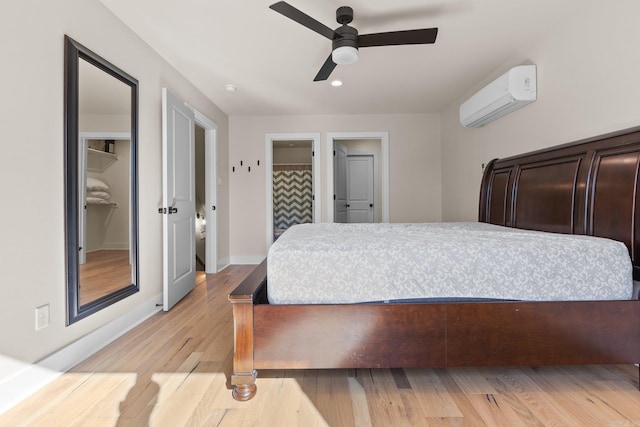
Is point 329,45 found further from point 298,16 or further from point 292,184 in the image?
point 292,184

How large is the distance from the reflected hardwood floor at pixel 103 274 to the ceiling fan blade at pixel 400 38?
2.38m

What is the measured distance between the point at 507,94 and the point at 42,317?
11.8 feet

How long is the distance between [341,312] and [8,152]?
5.86 feet

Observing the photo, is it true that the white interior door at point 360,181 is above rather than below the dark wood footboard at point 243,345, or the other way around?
above

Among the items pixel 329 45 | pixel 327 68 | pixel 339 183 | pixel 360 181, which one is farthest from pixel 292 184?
pixel 327 68

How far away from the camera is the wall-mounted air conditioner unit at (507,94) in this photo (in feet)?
8.34

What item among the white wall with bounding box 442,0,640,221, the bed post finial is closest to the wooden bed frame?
the bed post finial

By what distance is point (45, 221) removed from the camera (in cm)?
169

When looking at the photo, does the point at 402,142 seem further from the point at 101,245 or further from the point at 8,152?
the point at 8,152

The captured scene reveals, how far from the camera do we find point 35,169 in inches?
63.8

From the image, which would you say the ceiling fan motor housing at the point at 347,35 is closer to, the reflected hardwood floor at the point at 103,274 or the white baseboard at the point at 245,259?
the reflected hardwood floor at the point at 103,274

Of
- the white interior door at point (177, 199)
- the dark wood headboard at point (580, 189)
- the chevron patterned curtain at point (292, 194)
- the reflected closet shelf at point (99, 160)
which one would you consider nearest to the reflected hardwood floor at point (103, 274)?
the white interior door at point (177, 199)

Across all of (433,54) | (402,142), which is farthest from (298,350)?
(402,142)

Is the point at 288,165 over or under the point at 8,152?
over
